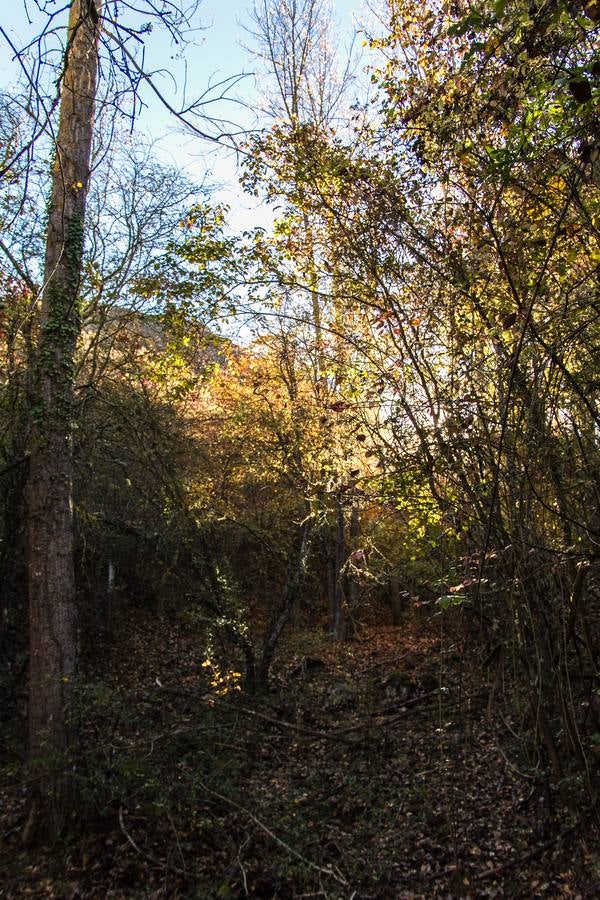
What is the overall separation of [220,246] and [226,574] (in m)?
5.09

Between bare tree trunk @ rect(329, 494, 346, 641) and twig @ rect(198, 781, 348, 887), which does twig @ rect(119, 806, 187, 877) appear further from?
bare tree trunk @ rect(329, 494, 346, 641)

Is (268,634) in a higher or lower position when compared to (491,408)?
lower

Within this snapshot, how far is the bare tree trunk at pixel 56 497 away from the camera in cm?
533

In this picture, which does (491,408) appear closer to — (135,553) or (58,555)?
(58,555)

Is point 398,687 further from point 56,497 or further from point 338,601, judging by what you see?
point 56,497

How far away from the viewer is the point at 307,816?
5785 mm

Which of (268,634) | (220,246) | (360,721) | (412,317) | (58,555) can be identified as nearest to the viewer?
(412,317)

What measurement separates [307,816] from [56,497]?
3.92 metres

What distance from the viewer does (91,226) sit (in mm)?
8539

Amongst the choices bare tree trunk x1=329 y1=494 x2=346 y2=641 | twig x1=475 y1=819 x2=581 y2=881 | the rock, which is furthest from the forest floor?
bare tree trunk x1=329 y1=494 x2=346 y2=641

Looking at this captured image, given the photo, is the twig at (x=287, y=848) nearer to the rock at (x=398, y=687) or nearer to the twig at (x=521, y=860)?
the twig at (x=521, y=860)

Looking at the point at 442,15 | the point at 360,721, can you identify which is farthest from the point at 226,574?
the point at 442,15

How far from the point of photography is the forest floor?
14.8ft

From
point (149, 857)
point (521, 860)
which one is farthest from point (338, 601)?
point (521, 860)
